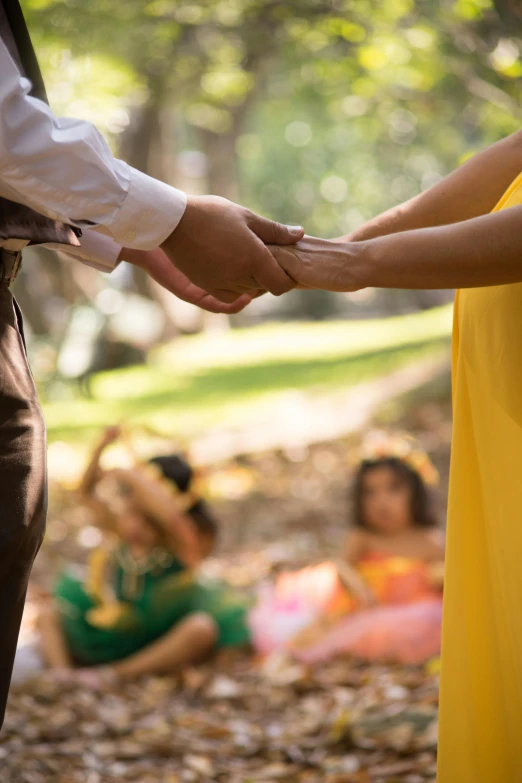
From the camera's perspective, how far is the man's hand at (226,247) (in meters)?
1.96

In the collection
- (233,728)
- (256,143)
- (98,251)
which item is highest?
(256,143)

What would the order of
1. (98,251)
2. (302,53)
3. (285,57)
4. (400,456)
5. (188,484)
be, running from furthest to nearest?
(285,57), (302,53), (400,456), (188,484), (98,251)

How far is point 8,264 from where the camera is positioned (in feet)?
5.91

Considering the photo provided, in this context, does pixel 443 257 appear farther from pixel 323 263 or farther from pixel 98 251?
pixel 98 251

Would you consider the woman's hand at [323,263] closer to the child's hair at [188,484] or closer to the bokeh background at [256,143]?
the bokeh background at [256,143]

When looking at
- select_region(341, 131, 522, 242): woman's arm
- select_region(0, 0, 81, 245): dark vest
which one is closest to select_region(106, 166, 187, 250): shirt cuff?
select_region(0, 0, 81, 245): dark vest

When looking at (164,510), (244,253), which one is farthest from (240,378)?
(244,253)

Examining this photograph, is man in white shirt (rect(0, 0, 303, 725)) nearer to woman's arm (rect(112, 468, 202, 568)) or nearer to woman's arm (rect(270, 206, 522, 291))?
woman's arm (rect(270, 206, 522, 291))

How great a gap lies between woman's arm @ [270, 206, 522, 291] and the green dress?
250 centimetres

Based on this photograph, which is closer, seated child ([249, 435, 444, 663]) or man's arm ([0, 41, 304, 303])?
man's arm ([0, 41, 304, 303])

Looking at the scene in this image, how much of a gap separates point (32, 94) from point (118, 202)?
266mm

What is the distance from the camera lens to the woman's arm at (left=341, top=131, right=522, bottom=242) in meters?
2.11

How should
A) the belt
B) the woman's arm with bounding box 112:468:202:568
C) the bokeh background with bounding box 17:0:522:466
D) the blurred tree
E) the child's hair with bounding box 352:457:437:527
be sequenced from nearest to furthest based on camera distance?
the belt
the woman's arm with bounding box 112:468:202:568
the child's hair with bounding box 352:457:437:527
the blurred tree
the bokeh background with bounding box 17:0:522:466

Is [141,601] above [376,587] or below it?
below
